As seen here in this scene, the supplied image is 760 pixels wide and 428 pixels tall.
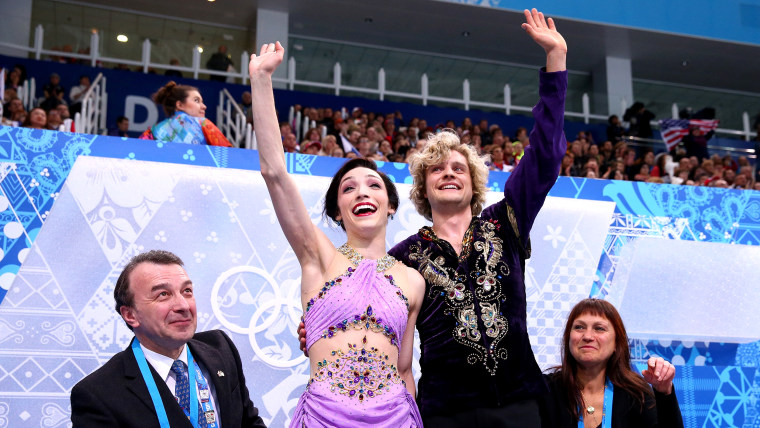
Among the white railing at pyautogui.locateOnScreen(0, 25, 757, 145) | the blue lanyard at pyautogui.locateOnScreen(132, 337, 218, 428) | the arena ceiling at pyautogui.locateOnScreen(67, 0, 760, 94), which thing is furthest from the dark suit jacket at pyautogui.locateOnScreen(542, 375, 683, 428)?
the arena ceiling at pyautogui.locateOnScreen(67, 0, 760, 94)

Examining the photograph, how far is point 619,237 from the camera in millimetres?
4398

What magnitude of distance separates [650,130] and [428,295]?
32.3 ft

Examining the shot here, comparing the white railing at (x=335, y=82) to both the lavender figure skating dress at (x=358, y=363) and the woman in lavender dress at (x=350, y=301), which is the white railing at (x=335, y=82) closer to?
the woman in lavender dress at (x=350, y=301)

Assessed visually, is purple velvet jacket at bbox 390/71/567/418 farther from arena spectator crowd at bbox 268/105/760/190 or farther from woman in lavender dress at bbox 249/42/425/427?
arena spectator crowd at bbox 268/105/760/190

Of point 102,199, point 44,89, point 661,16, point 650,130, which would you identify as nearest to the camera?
point 102,199

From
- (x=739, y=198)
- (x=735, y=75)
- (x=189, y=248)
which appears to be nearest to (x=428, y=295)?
(x=189, y=248)

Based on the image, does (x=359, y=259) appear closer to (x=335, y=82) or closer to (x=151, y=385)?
(x=151, y=385)

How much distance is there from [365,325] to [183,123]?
2.85 meters

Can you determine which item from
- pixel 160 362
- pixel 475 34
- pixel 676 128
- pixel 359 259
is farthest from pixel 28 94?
pixel 676 128

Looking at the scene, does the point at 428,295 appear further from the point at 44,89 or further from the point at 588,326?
the point at 44,89

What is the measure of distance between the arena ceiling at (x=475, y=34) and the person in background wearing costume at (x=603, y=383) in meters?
9.64

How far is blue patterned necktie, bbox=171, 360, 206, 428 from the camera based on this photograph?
2414 mm

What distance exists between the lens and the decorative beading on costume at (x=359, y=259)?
91.3 inches

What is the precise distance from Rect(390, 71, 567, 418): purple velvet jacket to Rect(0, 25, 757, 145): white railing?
841 cm
